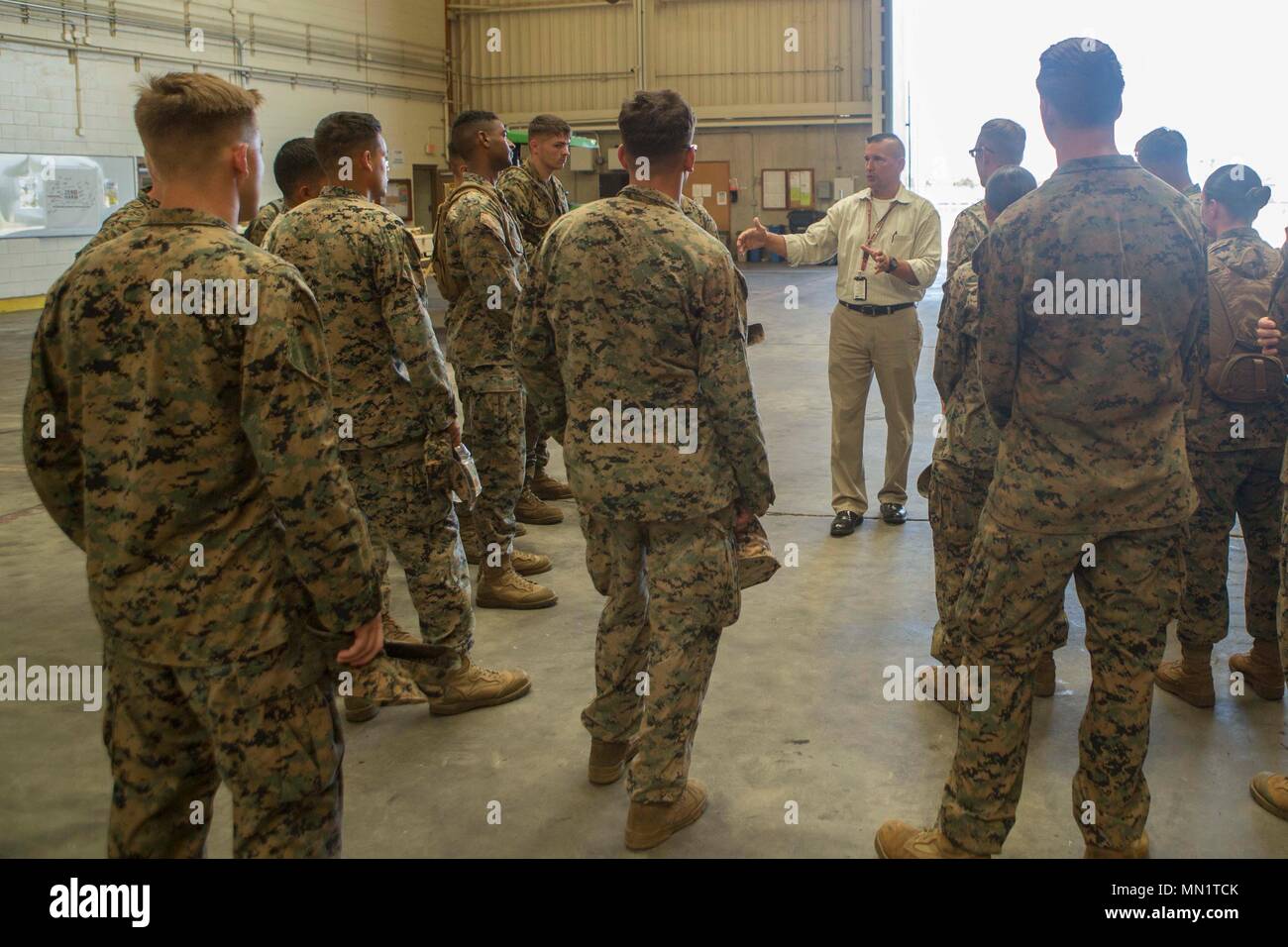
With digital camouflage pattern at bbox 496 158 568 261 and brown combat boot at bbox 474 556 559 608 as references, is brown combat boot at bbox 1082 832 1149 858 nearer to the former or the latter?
brown combat boot at bbox 474 556 559 608

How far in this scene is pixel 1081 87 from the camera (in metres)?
2.35

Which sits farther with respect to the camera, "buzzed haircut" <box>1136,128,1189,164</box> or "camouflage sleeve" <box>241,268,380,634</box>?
"buzzed haircut" <box>1136,128,1189,164</box>

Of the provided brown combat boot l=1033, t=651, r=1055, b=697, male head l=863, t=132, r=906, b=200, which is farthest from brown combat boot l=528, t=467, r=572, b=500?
brown combat boot l=1033, t=651, r=1055, b=697

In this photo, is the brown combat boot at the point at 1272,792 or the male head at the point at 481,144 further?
the male head at the point at 481,144

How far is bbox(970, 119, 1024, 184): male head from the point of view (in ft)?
13.3

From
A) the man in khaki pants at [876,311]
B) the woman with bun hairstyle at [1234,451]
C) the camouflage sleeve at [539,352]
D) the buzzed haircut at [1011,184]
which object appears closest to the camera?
the camouflage sleeve at [539,352]

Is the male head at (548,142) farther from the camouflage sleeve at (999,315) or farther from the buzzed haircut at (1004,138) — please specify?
the camouflage sleeve at (999,315)

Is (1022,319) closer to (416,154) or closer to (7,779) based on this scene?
(7,779)

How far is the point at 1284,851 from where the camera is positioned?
2.69 m

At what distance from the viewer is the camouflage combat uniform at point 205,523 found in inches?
72.5

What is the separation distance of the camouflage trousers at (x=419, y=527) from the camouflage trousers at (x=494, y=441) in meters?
1.01

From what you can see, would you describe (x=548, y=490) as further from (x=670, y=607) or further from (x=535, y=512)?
(x=670, y=607)

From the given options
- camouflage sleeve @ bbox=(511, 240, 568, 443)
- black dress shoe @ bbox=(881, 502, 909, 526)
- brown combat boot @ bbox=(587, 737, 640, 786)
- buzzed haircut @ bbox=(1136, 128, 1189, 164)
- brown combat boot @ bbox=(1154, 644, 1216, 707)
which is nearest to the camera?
camouflage sleeve @ bbox=(511, 240, 568, 443)

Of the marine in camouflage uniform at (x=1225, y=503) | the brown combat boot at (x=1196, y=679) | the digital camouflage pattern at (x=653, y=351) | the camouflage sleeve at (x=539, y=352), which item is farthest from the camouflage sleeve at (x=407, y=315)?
the brown combat boot at (x=1196, y=679)
